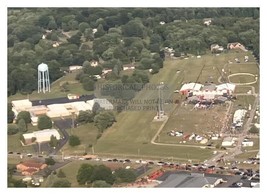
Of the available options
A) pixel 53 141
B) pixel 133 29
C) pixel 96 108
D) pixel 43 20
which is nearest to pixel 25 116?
pixel 53 141

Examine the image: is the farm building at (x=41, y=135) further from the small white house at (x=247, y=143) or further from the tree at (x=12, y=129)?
the small white house at (x=247, y=143)

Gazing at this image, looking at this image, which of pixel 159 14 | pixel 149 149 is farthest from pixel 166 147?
pixel 159 14

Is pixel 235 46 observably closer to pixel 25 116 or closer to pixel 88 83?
pixel 88 83

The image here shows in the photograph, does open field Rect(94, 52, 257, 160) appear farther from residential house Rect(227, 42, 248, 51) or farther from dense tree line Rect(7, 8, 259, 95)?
residential house Rect(227, 42, 248, 51)

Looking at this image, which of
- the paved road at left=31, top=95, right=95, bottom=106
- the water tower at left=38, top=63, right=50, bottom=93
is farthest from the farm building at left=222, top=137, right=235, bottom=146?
the water tower at left=38, top=63, right=50, bottom=93

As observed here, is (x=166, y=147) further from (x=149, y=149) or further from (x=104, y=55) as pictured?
(x=104, y=55)
